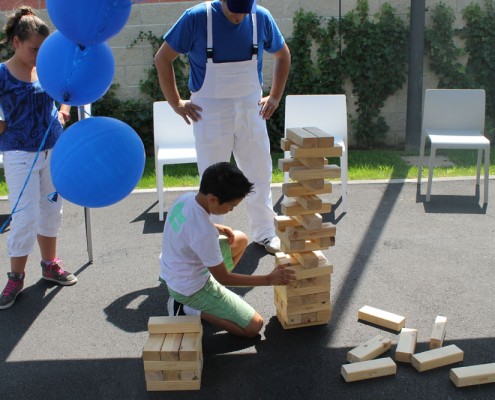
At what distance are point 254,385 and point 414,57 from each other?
6.11m

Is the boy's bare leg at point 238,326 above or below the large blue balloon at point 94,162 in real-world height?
below

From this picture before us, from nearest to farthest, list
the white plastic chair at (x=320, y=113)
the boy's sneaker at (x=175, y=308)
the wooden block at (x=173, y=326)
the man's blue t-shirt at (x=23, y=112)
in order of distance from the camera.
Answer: the wooden block at (x=173, y=326)
the boy's sneaker at (x=175, y=308)
the man's blue t-shirt at (x=23, y=112)
the white plastic chair at (x=320, y=113)

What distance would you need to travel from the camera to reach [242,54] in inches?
170

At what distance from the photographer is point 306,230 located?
3.57 meters

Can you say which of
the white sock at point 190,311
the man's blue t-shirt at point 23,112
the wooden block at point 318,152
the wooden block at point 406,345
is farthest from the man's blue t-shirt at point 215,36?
the wooden block at point 406,345

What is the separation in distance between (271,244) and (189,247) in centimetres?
163

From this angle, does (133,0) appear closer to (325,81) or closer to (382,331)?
(382,331)

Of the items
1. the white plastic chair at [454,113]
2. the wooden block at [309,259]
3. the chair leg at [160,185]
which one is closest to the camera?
the wooden block at [309,259]

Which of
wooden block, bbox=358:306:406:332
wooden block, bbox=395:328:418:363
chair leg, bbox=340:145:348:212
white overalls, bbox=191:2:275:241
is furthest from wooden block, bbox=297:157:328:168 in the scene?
chair leg, bbox=340:145:348:212

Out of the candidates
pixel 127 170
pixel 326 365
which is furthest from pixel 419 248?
pixel 127 170

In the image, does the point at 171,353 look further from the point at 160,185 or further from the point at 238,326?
the point at 160,185

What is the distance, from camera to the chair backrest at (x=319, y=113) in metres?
6.42

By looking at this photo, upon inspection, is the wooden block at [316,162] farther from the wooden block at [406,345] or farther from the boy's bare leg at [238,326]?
the wooden block at [406,345]

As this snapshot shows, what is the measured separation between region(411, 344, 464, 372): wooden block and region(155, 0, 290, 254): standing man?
5.91ft
